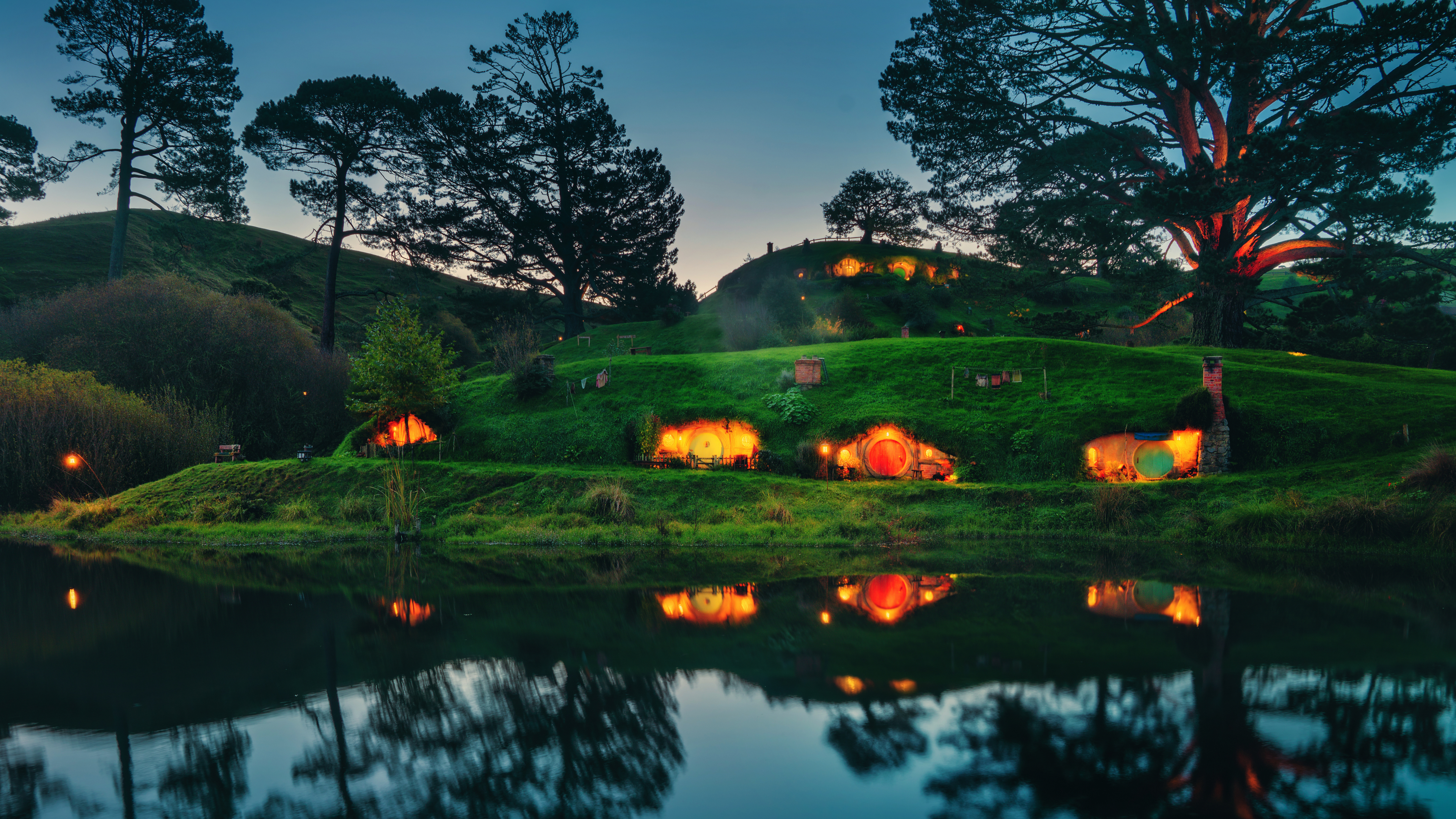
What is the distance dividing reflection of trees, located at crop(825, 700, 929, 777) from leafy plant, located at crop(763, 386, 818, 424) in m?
20.0

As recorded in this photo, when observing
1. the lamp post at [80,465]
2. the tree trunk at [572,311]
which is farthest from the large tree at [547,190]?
the lamp post at [80,465]

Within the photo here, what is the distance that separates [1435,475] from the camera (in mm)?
18281

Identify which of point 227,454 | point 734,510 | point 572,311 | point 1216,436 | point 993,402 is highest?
point 572,311

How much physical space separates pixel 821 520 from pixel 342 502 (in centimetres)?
1603

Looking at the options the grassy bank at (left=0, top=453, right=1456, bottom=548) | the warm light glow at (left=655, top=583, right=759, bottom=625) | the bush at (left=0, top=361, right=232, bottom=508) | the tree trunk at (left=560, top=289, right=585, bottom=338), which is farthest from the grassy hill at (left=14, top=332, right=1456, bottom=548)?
the tree trunk at (left=560, top=289, right=585, bottom=338)

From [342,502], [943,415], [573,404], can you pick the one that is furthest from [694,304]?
[342,502]

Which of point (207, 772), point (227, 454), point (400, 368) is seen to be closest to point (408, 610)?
point (207, 772)

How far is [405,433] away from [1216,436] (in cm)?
3084

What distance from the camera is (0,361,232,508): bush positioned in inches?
1013

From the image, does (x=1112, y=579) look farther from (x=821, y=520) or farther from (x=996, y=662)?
(x=821, y=520)

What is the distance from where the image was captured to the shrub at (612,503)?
71.5 ft

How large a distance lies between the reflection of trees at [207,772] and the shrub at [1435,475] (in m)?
25.6

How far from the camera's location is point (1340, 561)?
16469mm

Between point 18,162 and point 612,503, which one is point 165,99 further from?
point 612,503
